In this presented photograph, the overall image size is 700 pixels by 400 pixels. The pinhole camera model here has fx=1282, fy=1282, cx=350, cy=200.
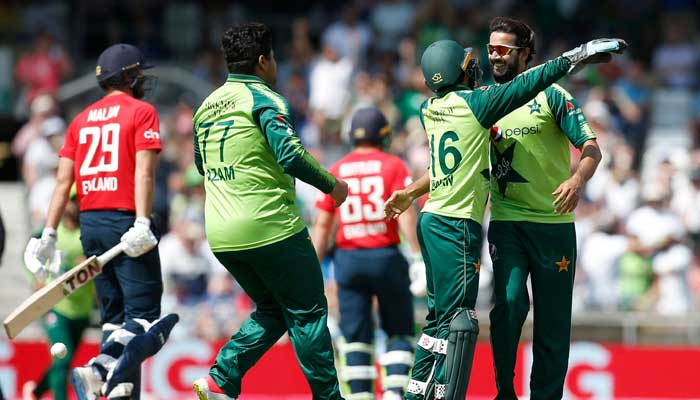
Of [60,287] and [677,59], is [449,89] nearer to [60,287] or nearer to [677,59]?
[60,287]

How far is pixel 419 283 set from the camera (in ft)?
34.1

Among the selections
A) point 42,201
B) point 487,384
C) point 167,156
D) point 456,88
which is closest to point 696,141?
point 487,384

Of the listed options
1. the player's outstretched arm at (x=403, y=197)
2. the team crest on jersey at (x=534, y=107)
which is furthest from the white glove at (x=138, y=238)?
the team crest on jersey at (x=534, y=107)

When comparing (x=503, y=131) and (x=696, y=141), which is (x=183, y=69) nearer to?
(x=696, y=141)

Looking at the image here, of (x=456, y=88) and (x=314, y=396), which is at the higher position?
(x=456, y=88)

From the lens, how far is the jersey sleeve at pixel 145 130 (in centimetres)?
918

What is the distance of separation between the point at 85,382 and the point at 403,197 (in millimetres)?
2573

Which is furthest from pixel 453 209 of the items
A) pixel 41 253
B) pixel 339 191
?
pixel 41 253

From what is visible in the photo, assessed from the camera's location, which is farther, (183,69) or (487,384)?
(183,69)

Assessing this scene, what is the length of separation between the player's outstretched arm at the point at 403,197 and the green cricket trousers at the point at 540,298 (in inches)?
24.2

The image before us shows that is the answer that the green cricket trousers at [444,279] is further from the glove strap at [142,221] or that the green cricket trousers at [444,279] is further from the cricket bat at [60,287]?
the cricket bat at [60,287]

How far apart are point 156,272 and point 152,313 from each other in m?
0.30

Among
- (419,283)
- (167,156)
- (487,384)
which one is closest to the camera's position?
(419,283)

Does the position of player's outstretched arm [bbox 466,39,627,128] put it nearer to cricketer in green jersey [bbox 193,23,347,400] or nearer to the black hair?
cricketer in green jersey [bbox 193,23,347,400]
